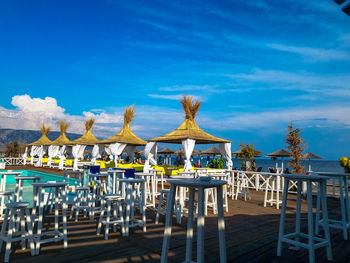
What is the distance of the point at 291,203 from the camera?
6789 mm

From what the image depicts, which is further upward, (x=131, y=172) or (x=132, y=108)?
(x=132, y=108)

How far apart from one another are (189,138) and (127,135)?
642cm

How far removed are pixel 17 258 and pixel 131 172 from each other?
7.88ft

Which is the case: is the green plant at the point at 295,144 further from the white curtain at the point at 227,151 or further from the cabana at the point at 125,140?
the cabana at the point at 125,140

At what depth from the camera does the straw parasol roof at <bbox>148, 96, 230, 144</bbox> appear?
9.73m

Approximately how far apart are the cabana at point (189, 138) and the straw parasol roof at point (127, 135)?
3.59 metres

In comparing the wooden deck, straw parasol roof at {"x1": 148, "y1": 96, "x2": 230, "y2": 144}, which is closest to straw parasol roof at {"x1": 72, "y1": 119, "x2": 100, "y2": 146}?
straw parasol roof at {"x1": 148, "y1": 96, "x2": 230, "y2": 144}

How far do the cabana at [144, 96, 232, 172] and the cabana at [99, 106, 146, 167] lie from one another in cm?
361

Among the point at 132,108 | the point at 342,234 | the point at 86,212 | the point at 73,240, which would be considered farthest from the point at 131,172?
the point at 132,108

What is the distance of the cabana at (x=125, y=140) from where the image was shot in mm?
14148

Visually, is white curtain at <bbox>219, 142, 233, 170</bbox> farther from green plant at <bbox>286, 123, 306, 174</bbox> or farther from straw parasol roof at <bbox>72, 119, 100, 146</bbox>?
straw parasol roof at <bbox>72, 119, 100, 146</bbox>

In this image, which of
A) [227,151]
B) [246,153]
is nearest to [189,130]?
[227,151]

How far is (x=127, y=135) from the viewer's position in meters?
15.0

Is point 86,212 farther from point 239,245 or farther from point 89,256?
point 239,245
